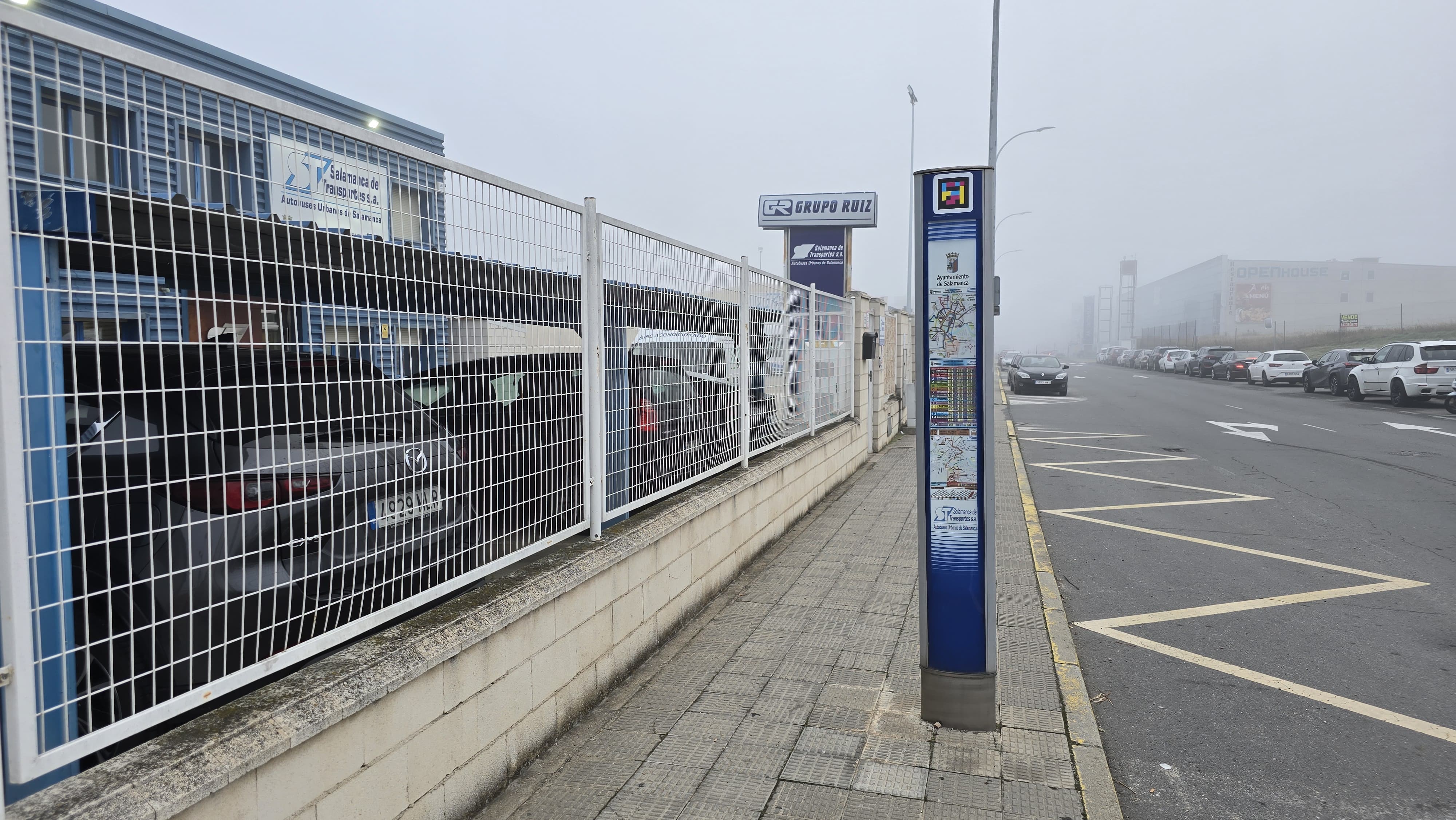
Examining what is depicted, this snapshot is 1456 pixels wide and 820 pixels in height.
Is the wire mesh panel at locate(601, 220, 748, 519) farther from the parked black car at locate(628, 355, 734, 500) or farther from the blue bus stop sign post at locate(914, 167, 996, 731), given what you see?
the blue bus stop sign post at locate(914, 167, 996, 731)

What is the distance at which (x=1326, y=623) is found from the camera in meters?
5.40

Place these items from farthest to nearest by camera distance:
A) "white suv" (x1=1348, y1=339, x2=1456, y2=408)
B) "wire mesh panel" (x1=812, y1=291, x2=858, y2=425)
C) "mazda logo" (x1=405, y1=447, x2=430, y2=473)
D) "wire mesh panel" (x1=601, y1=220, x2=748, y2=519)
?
"white suv" (x1=1348, y1=339, x2=1456, y2=408) < "wire mesh panel" (x1=812, y1=291, x2=858, y2=425) < "wire mesh panel" (x1=601, y1=220, x2=748, y2=519) < "mazda logo" (x1=405, y1=447, x2=430, y2=473)

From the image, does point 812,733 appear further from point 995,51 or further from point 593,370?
point 995,51

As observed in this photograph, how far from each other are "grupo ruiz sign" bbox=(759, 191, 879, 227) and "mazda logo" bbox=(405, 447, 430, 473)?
15892mm

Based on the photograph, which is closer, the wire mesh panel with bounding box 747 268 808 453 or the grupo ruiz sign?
the wire mesh panel with bounding box 747 268 808 453

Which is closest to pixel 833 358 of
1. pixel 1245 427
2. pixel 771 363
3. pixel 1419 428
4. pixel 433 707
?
pixel 771 363

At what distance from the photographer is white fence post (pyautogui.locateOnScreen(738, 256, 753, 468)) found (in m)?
6.52

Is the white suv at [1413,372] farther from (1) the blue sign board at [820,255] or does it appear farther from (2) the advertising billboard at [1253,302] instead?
(2) the advertising billboard at [1253,302]

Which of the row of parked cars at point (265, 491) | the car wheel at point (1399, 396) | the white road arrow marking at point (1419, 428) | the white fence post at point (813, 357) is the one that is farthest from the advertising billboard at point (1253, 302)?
the row of parked cars at point (265, 491)

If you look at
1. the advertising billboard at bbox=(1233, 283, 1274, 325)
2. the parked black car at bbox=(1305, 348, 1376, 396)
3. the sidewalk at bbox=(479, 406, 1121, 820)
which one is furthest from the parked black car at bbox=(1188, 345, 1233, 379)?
the advertising billboard at bbox=(1233, 283, 1274, 325)

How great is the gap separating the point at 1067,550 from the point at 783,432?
2.64m

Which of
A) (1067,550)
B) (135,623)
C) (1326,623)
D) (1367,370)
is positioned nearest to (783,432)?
(1067,550)

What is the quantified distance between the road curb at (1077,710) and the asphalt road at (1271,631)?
0.08m

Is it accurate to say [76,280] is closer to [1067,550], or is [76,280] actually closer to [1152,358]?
[1067,550]
